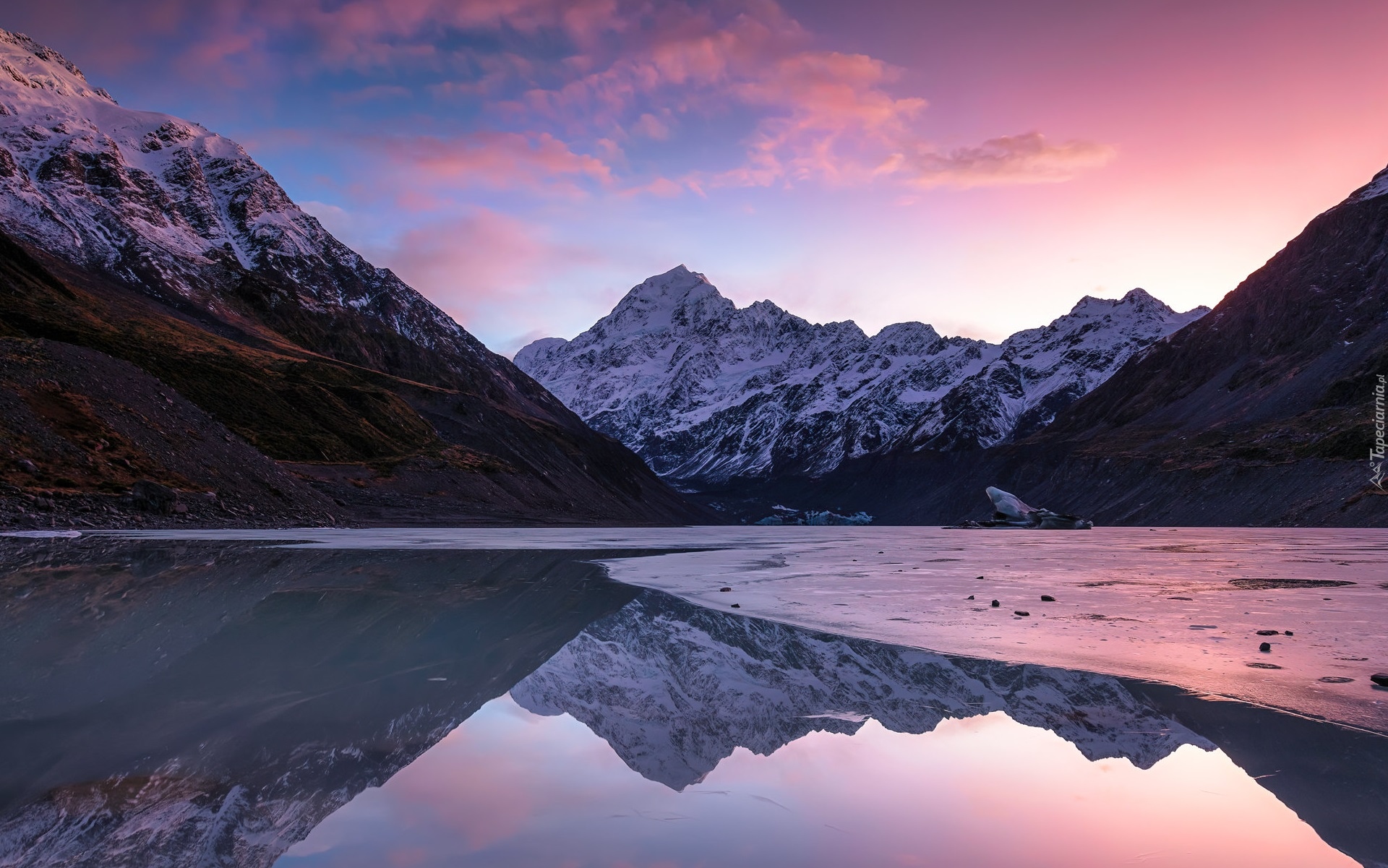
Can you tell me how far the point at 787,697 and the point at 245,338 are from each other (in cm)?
16169

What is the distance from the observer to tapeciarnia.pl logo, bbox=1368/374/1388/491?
349 feet

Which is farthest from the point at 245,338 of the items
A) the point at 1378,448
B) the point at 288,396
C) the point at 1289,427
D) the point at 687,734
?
the point at 1289,427

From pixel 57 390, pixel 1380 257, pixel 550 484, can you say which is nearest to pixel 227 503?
pixel 57 390

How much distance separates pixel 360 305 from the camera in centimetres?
19800

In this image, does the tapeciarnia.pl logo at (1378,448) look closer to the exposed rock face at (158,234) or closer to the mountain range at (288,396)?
the mountain range at (288,396)

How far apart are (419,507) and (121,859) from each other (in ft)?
360

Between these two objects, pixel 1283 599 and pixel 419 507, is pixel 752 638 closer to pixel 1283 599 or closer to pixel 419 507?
pixel 1283 599

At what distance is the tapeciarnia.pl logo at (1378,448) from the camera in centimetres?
10650

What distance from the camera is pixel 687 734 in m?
9.56

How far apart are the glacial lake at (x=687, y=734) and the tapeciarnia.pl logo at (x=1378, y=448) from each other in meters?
111

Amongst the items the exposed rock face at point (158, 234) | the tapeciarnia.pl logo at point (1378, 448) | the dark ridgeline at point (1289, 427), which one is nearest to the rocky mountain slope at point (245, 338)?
the exposed rock face at point (158, 234)

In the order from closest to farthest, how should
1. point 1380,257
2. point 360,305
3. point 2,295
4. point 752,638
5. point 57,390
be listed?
point 752,638 → point 57,390 → point 2,295 → point 1380,257 → point 360,305

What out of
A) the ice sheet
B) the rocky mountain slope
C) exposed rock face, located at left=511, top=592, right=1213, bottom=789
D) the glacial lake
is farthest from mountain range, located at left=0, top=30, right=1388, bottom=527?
exposed rock face, located at left=511, top=592, right=1213, bottom=789

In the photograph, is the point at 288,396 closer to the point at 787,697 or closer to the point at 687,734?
the point at 787,697
